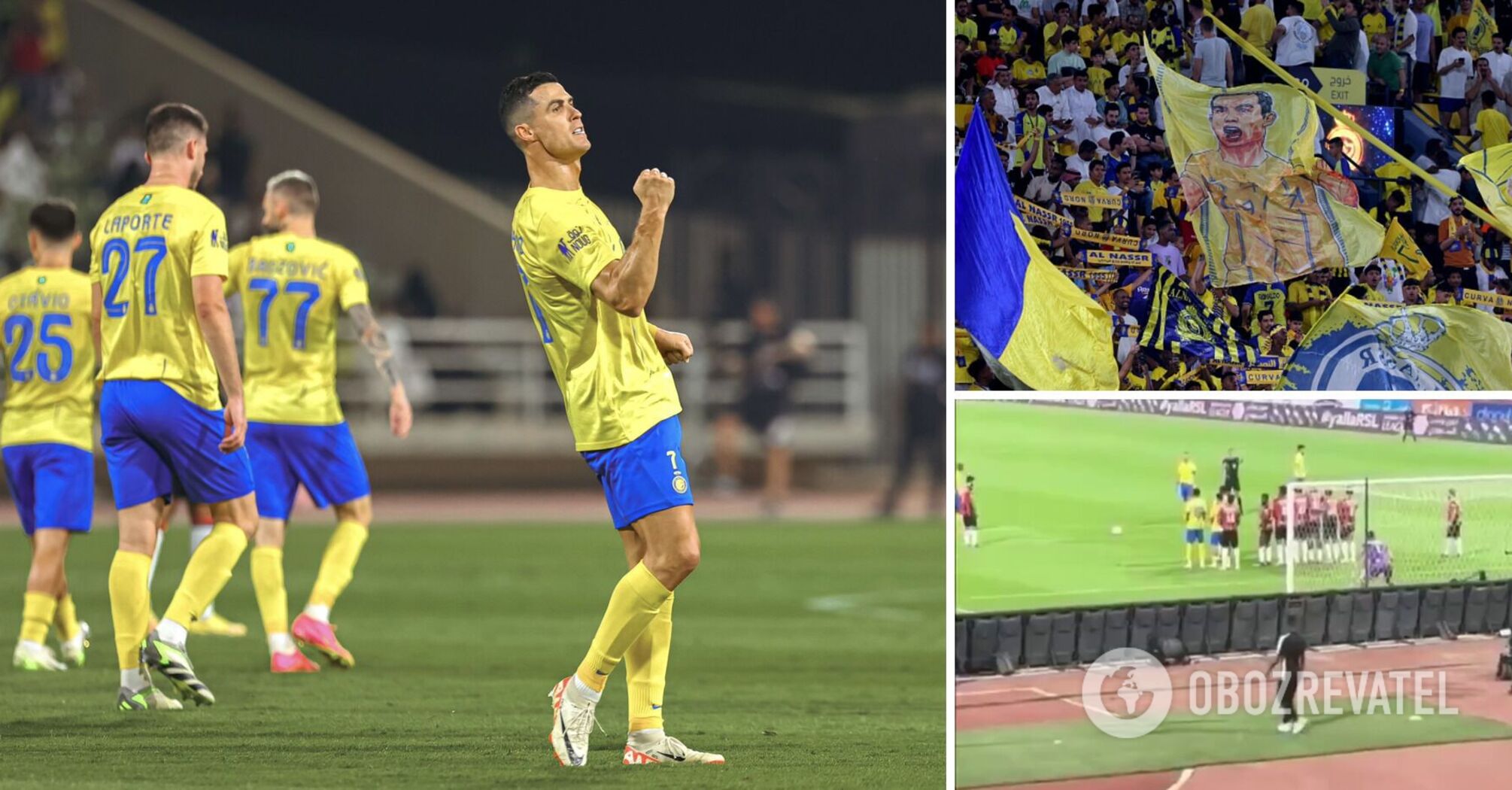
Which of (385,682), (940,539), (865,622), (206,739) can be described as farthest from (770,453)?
(206,739)

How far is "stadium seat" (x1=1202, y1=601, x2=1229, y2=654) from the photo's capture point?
19.4ft

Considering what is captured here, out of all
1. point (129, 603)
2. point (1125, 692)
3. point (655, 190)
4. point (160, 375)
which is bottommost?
point (129, 603)

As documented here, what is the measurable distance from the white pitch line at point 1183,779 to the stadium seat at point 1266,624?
38 centimetres

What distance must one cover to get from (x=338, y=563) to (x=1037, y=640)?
5173 mm

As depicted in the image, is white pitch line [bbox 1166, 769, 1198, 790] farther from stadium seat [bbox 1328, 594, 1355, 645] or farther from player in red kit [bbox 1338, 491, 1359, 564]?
player in red kit [bbox 1338, 491, 1359, 564]

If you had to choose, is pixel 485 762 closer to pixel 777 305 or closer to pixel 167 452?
pixel 167 452

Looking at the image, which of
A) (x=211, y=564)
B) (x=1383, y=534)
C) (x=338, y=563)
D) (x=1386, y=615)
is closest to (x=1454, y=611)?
(x=1386, y=615)

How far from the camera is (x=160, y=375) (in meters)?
8.09

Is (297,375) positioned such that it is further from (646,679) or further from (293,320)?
(646,679)

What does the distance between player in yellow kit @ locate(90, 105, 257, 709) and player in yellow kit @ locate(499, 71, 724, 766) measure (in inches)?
72.1

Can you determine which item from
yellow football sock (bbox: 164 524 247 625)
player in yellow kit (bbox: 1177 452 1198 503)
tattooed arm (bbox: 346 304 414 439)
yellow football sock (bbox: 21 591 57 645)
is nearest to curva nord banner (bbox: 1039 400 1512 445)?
player in yellow kit (bbox: 1177 452 1198 503)

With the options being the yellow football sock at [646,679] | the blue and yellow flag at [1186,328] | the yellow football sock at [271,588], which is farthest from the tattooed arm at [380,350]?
the blue and yellow flag at [1186,328]

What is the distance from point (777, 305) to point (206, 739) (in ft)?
72.9

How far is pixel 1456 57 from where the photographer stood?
6.51 meters
